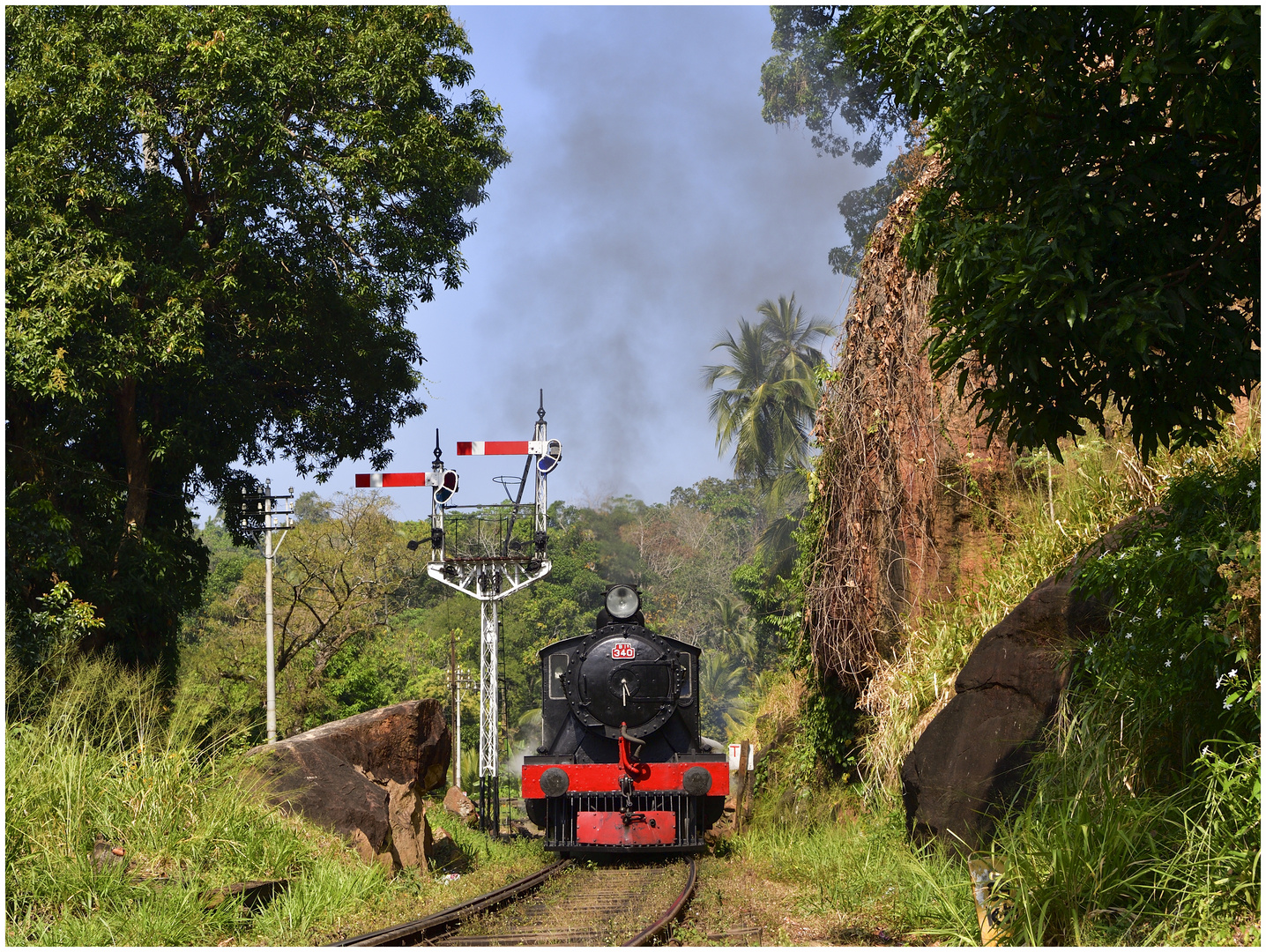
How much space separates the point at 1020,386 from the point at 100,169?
14125 mm

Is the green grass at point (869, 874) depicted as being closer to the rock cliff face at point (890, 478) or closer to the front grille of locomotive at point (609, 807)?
the front grille of locomotive at point (609, 807)

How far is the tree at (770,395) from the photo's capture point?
39.4 metres

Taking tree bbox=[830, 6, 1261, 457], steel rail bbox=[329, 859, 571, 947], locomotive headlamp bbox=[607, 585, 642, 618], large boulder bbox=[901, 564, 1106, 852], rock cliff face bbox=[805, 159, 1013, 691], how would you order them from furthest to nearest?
locomotive headlamp bbox=[607, 585, 642, 618]
rock cliff face bbox=[805, 159, 1013, 691]
large boulder bbox=[901, 564, 1106, 852]
steel rail bbox=[329, 859, 571, 947]
tree bbox=[830, 6, 1261, 457]

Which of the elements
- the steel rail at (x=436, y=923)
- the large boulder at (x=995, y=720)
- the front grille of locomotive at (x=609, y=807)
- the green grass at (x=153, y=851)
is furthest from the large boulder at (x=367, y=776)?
the large boulder at (x=995, y=720)

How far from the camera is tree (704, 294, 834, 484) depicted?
1551 inches

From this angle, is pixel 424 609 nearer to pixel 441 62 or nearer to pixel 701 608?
pixel 701 608

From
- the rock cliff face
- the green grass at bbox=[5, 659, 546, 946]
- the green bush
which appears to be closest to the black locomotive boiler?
the rock cliff face

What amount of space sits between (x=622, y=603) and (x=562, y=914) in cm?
594

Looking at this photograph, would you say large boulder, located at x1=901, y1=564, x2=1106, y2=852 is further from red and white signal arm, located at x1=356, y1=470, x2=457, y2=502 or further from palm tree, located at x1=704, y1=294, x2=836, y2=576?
palm tree, located at x1=704, y1=294, x2=836, y2=576

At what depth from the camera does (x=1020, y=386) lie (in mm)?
4758

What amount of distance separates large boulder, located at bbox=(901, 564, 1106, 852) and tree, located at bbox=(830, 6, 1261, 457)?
2284 millimetres

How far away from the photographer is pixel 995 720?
7.11 metres

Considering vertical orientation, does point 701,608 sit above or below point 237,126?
below

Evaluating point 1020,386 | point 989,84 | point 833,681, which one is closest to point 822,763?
point 833,681
